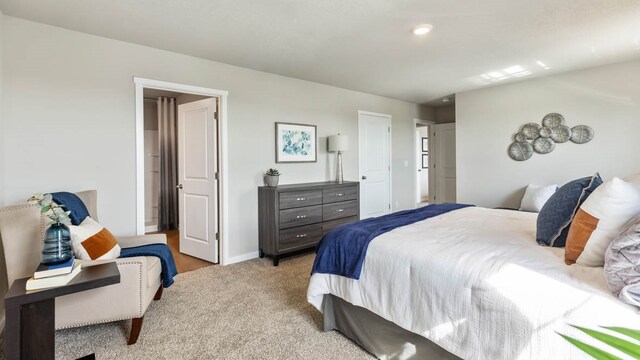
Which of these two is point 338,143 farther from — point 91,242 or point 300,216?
point 91,242

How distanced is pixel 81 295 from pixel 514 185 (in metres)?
5.09

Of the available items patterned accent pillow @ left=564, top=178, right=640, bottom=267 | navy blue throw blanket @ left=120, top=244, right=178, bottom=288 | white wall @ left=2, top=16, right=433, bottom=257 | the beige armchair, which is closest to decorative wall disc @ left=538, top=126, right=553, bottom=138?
patterned accent pillow @ left=564, top=178, right=640, bottom=267

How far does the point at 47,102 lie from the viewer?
8.33 ft

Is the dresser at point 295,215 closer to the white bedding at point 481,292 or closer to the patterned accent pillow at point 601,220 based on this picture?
the white bedding at point 481,292

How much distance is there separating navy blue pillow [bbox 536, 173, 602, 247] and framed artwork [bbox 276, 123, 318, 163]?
2899mm

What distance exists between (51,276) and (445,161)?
20.6 feet

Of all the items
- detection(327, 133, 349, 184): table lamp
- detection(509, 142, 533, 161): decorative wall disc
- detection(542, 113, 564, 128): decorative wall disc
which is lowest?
detection(509, 142, 533, 161): decorative wall disc

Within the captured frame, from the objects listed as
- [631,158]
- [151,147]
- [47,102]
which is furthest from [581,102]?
[151,147]

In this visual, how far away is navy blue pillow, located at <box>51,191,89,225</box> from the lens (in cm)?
212

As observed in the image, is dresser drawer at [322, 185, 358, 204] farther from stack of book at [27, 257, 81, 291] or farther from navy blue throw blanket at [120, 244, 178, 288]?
stack of book at [27, 257, 81, 291]

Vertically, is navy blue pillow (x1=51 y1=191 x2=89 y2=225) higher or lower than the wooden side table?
higher

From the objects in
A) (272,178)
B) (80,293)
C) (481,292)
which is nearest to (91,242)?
(80,293)

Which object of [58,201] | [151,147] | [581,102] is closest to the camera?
[58,201]

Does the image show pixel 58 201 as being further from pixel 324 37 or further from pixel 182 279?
pixel 324 37
